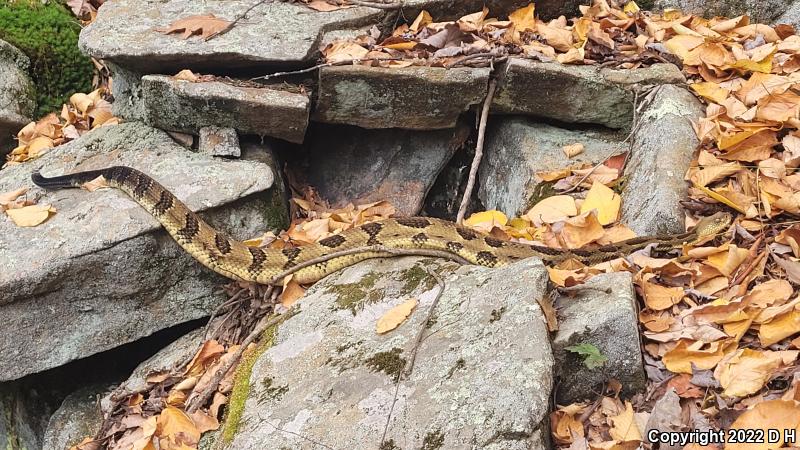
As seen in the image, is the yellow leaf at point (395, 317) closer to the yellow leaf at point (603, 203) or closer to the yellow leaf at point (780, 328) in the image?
the yellow leaf at point (603, 203)

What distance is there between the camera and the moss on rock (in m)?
7.03

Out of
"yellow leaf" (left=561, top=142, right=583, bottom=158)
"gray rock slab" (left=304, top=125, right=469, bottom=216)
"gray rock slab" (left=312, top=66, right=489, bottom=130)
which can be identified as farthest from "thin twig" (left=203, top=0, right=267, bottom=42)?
"yellow leaf" (left=561, top=142, right=583, bottom=158)

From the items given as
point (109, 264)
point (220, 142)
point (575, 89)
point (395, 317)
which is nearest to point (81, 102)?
point (220, 142)

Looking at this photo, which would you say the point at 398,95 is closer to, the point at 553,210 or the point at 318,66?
the point at 318,66

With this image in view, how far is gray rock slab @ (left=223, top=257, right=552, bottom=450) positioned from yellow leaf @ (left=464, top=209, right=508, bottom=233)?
2.96ft

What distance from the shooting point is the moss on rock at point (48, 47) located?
703 cm

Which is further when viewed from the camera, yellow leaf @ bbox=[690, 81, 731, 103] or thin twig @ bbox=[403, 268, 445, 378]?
yellow leaf @ bbox=[690, 81, 731, 103]

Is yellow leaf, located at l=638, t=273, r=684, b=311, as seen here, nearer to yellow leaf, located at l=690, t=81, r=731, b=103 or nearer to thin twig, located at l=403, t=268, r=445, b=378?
thin twig, located at l=403, t=268, r=445, b=378

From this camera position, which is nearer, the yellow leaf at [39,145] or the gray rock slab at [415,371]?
the gray rock slab at [415,371]

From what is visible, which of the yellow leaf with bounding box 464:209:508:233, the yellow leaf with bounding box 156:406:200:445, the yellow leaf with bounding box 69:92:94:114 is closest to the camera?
the yellow leaf with bounding box 156:406:200:445

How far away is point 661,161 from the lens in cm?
512

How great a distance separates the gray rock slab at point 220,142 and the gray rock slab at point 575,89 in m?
2.02

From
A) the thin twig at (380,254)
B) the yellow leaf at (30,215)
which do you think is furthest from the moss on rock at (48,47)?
the thin twig at (380,254)

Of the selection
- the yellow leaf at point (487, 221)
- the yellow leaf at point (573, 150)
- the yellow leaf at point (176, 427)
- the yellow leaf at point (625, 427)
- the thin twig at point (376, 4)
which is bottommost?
the yellow leaf at point (176, 427)
